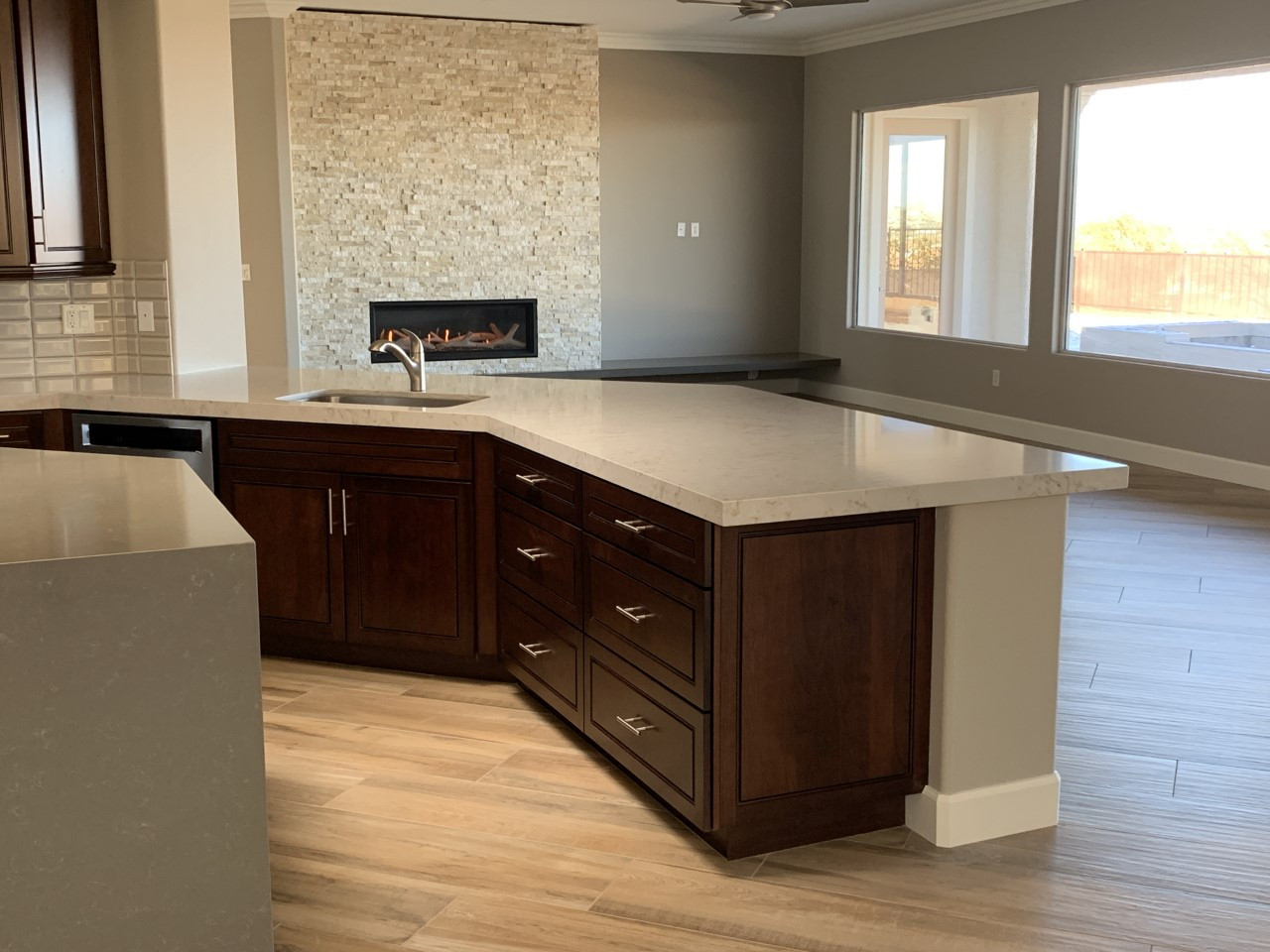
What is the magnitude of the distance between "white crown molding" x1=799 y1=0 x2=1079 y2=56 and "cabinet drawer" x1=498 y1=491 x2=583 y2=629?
5805 millimetres

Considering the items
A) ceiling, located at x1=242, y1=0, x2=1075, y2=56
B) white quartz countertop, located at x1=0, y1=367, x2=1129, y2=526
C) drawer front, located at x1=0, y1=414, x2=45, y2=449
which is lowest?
drawer front, located at x1=0, y1=414, x2=45, y2=449

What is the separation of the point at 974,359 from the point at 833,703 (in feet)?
21.3

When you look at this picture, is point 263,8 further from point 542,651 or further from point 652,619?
point 652,619

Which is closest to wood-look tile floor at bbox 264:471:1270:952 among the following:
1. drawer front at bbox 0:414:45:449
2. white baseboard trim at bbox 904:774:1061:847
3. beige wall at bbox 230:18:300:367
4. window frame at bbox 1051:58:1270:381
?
white baseboard trim at bbox 904:774:1061:847

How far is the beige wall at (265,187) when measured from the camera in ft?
28.0

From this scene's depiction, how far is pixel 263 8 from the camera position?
843 cm

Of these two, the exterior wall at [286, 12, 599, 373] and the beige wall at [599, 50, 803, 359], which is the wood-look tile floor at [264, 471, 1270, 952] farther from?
the beige wall at [599, 50, 803, 359]

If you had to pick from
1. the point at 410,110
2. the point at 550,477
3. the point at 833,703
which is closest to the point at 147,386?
the point at 550,477

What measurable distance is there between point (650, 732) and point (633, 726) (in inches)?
3.1

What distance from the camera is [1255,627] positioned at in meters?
4.58

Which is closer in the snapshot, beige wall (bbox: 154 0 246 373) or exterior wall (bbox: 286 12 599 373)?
beige wall (bbox: 154 0 246 373)

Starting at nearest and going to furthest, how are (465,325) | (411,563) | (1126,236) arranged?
(411,563) → (1126,236) → (465,325)

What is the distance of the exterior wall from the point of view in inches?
344

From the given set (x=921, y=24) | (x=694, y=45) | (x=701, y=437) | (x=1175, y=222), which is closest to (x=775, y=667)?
(x=701, y=437)
